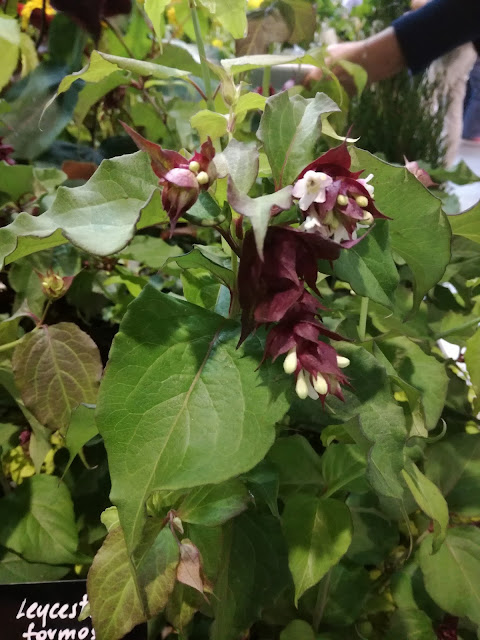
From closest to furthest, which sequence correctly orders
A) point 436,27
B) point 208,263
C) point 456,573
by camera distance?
point 208,263 → point 456,573 → point 436,27

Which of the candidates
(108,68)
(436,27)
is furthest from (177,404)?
(436,27)

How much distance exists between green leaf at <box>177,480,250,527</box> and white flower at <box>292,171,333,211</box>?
0.21m

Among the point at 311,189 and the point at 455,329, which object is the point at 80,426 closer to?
the point at 311,189

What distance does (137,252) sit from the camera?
0.65m

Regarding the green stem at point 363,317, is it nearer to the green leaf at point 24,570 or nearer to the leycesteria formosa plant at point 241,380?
the leycesteria formosa plant at point 241,380

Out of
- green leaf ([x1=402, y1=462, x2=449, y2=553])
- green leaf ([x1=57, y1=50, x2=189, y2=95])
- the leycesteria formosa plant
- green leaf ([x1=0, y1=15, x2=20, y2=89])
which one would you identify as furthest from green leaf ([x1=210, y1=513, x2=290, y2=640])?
green leaf ([x1=0, y1=15, x2=20, y2=89])

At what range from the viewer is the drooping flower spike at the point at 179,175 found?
28 cm

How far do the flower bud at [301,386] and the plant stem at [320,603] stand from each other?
265 mm

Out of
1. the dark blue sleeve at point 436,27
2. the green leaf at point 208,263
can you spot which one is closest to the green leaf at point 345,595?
the green leaf at point 208,263

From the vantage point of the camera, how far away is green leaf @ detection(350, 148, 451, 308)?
324 mm

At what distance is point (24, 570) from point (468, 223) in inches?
20.6

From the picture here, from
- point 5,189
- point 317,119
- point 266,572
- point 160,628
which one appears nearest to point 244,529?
point 266,572

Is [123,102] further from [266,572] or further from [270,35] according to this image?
[266,572]

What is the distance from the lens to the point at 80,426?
1.29 feet
